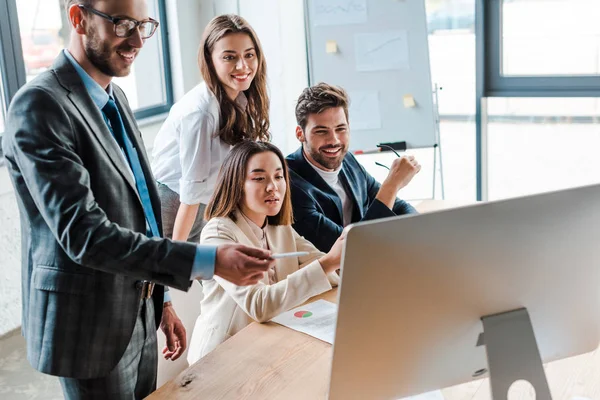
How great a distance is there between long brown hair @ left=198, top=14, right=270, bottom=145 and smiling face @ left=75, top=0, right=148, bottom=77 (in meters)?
1.22

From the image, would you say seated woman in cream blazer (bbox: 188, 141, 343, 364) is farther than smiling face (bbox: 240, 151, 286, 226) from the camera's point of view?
No

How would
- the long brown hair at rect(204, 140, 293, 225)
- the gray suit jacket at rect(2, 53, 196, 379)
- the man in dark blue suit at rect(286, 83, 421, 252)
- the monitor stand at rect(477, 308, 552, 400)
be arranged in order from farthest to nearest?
the man in dark blue suit at rect(286, 83, 421, 252) < the long brown hair at rect(204, 140, 293, 225) < the gray suit jacket at rect(2, 53, 196, 379) < the monitor stand at rect(477, 308, 552, 400)

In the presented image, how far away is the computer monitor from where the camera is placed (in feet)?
3.08

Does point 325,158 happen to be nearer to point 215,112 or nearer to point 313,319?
point 215,112

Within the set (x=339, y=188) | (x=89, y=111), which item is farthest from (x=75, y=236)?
(x=339, y=188)

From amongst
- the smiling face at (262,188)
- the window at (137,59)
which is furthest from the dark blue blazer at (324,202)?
the window at (137,59)

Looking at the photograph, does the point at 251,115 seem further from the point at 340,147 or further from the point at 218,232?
the point at 218,232

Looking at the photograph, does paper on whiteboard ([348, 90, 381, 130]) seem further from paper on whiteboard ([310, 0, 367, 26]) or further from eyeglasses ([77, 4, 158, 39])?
eyeglasses ([77, 4, 158, 39])

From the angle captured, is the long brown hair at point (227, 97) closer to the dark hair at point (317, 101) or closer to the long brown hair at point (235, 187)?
the dark hair at point (317, 101)

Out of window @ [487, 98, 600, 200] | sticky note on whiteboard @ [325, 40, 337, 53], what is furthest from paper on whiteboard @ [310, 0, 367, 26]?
window @ [487, 98, 600, 200]

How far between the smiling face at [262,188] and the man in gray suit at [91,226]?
372 mm

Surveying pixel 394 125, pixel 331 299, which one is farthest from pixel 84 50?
pixel 394 125

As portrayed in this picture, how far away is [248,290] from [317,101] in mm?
798

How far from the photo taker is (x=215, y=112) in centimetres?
266
